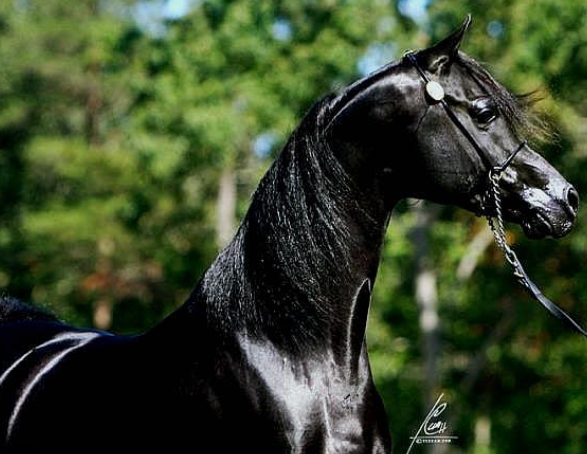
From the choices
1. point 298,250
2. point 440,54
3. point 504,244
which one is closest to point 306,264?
point 298,250

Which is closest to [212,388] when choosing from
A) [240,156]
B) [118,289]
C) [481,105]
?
[481,105]

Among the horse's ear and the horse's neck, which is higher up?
the horse's ear

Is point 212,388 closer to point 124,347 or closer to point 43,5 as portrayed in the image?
point 124,347

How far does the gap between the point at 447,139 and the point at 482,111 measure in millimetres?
164

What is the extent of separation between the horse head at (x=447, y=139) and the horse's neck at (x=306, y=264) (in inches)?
5.3

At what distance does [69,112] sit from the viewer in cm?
3953

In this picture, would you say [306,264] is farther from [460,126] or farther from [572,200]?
[572,200]

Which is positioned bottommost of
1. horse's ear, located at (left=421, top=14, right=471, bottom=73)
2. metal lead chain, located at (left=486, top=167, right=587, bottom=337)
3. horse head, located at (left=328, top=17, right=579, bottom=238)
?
metal lead chain, located at (left=486, top=167, right=587, bottom=337)

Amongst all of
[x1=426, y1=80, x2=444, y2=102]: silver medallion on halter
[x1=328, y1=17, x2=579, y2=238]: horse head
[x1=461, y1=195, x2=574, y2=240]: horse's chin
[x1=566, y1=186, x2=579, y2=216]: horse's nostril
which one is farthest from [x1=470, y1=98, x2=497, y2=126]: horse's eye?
[x1=566, y1=186, x2=579, y2=216]: horse's nostril

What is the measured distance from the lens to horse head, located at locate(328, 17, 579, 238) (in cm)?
461

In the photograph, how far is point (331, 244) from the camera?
4.57 meters

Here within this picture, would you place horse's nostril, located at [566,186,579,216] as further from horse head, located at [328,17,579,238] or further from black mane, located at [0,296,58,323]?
black mane, located at [0,296,58,323]

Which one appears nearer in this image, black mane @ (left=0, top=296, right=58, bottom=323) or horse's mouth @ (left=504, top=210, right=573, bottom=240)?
horse's mouth @ (left=504, top=210, right=573, bottom=240)

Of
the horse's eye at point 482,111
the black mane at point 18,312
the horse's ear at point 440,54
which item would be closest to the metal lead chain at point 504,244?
the horse's eye at point 482,111
